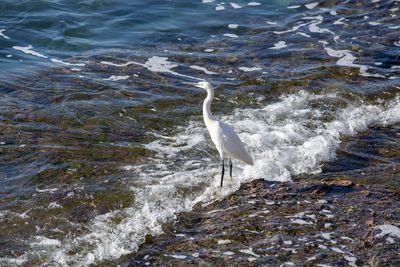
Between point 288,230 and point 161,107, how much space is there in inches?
173

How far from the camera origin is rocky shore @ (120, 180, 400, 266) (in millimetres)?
4242

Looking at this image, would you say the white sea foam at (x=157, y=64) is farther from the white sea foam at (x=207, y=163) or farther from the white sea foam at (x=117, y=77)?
the white sea foam at (x=207, y=163)

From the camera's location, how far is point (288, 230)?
4656 mm

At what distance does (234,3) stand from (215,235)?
36.6ft

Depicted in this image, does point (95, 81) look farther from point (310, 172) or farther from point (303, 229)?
point (303, 229)

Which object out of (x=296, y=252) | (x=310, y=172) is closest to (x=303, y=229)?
(x=296, y=252)

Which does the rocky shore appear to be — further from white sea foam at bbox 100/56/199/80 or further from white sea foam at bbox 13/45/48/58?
white sea foam at bbox 13/45/48/58

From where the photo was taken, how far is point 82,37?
12.1 m

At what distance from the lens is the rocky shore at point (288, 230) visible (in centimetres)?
424

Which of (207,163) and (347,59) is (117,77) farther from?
(347,59)

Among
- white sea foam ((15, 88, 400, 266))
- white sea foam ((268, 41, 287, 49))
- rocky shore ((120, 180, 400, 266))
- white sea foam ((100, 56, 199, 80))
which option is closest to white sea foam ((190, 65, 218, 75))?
white sea foam ((100, 56, 199, 80))

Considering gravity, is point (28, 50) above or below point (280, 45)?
above

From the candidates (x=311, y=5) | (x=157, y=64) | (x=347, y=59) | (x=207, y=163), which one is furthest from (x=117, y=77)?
(x=311, y=5)

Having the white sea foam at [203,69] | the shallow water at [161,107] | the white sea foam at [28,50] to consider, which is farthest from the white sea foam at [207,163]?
the white sea foam at [28,50]
